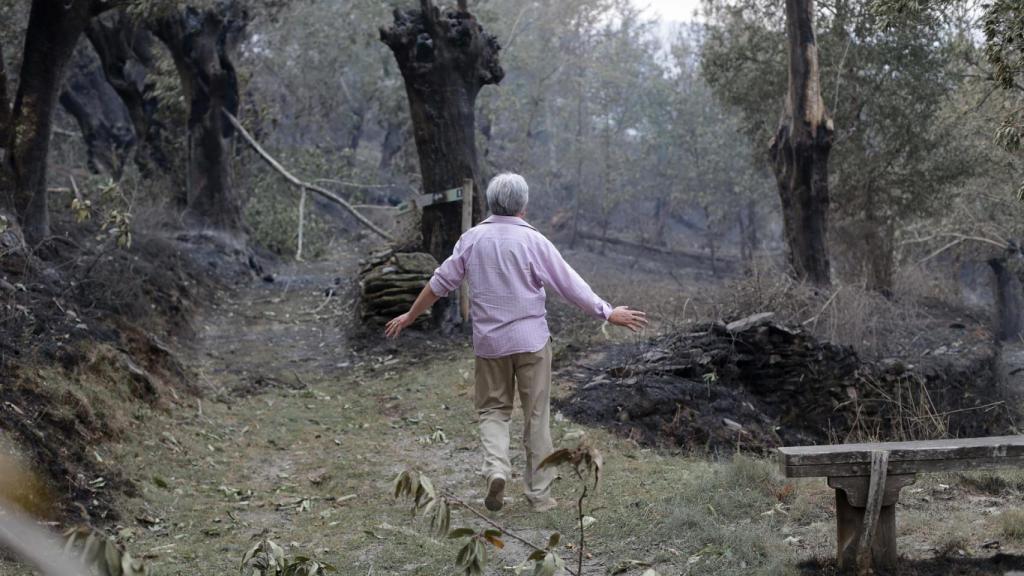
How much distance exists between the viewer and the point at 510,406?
644 cm

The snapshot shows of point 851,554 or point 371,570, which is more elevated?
point 851,554

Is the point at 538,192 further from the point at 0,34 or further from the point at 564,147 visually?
the point at 0,34

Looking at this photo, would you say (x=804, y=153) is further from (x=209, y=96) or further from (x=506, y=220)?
(x=209, y=96)

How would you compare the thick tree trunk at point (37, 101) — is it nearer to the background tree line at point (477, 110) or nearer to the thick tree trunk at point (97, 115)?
the background tree line at point (477, 110)

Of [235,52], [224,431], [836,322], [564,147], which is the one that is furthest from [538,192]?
[224,431]

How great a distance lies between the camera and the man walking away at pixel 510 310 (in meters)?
6.17

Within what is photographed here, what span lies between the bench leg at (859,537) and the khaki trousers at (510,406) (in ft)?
6.74

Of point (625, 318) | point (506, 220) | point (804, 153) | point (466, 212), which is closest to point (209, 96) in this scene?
point (466, 212)

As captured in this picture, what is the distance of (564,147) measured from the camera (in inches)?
1785

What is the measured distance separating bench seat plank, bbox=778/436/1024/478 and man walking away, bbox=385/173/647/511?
1.68m

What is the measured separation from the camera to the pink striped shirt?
6168 mm

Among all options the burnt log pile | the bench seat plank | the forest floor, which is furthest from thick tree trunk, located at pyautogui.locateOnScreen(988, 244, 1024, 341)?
the bench seat plank

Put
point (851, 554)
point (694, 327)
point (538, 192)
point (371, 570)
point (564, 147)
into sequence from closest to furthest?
1. point (851, 554)
2. point (371, 570)
3. point (694, 327)
4. point (538, 192)
5. point (564, 147)

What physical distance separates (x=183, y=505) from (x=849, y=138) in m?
16.5
